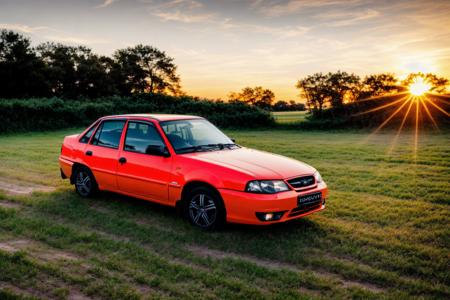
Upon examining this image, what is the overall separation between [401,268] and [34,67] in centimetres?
5069

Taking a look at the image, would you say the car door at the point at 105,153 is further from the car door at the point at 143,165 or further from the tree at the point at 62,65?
the tree at the point at 62,65

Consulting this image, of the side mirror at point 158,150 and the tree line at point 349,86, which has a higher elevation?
the tree line at point 349,86

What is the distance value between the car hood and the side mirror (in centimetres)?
39

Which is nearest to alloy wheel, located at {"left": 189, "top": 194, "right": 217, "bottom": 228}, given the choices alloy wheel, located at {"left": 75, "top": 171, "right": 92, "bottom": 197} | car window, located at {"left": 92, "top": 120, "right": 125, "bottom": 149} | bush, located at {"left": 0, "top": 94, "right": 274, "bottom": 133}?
car window, located at {"left": 92, "top": 120, "right": 125, "bottom": 149}

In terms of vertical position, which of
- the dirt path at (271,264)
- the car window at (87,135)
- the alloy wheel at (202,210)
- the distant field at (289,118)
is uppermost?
the distant field at (289,118)

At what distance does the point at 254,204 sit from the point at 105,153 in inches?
127

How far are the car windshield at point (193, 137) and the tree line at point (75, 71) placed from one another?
40090 mm

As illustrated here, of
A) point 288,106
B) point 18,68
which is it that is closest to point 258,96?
point 288,106

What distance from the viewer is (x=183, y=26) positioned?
56.5ft

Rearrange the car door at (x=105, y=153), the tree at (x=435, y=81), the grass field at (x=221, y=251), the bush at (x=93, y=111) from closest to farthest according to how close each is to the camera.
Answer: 1. the grass field at (x=221, y=251)
2. the car door at (x=105, y=153)
3. the bush at (x=93, y=111)
4. the tree at (x=435, y=81)

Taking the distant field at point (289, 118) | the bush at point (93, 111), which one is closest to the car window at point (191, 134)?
the bush at point (93, 111)

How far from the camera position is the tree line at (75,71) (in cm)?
4631

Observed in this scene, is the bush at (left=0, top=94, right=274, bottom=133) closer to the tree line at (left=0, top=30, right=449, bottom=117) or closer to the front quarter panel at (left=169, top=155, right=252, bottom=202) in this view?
the tree line at (left=0, top=30, right=449, bottom=117)

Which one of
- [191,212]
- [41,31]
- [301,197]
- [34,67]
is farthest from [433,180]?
[34,67]
